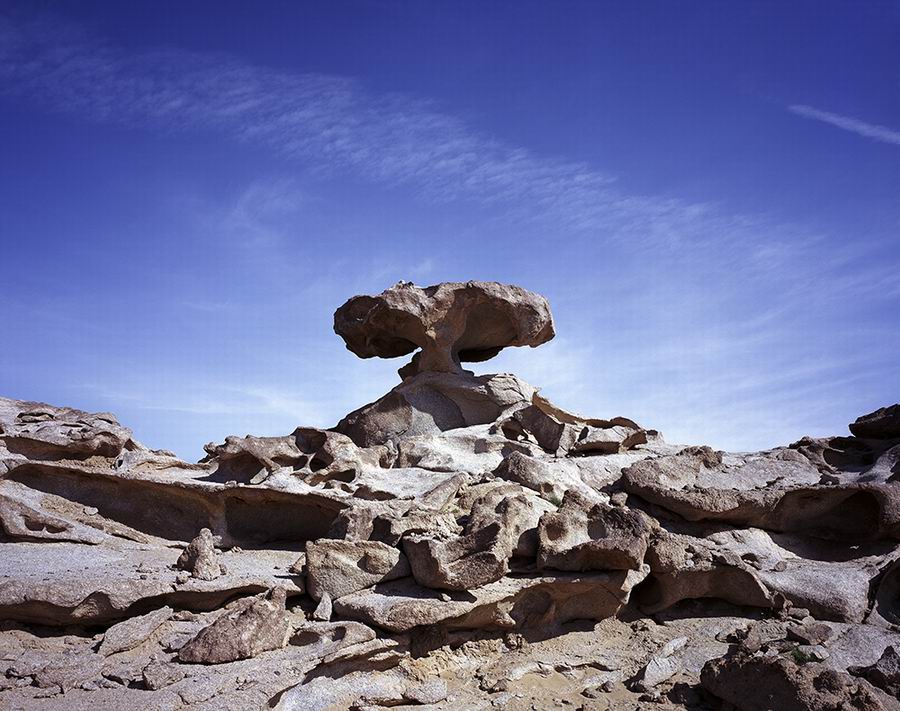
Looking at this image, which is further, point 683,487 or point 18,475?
point 683,487

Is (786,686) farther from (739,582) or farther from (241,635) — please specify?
(241,635)

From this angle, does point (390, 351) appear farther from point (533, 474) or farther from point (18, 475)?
point (18, 475)

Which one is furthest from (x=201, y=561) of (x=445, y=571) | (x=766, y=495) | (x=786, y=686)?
(x=766, y=495)

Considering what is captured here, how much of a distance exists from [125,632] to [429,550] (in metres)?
2.51

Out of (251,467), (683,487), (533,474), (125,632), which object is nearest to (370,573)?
(125,632)

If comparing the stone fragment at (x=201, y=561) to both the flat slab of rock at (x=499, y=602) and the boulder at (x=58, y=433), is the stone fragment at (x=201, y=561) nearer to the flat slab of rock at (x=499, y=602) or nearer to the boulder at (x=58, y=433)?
the flat slab of rock at (x=499, y=602)

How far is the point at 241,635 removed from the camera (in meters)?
5.79

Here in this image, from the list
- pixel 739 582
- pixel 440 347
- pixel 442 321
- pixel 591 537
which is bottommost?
pixel 739 582

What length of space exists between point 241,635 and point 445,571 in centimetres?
174

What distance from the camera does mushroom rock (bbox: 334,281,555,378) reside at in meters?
12.6

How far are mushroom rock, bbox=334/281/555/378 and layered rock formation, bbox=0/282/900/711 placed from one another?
2.42 m

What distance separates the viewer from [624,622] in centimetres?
755

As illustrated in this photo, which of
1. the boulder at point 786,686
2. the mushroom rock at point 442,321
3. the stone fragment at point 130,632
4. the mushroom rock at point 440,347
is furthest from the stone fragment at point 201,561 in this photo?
the mushroom rock at point 442,321

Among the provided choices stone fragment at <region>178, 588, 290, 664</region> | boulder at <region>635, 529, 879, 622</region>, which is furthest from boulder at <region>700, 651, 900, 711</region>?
stone fragment at <region>178, 588, 290, 664</region>
